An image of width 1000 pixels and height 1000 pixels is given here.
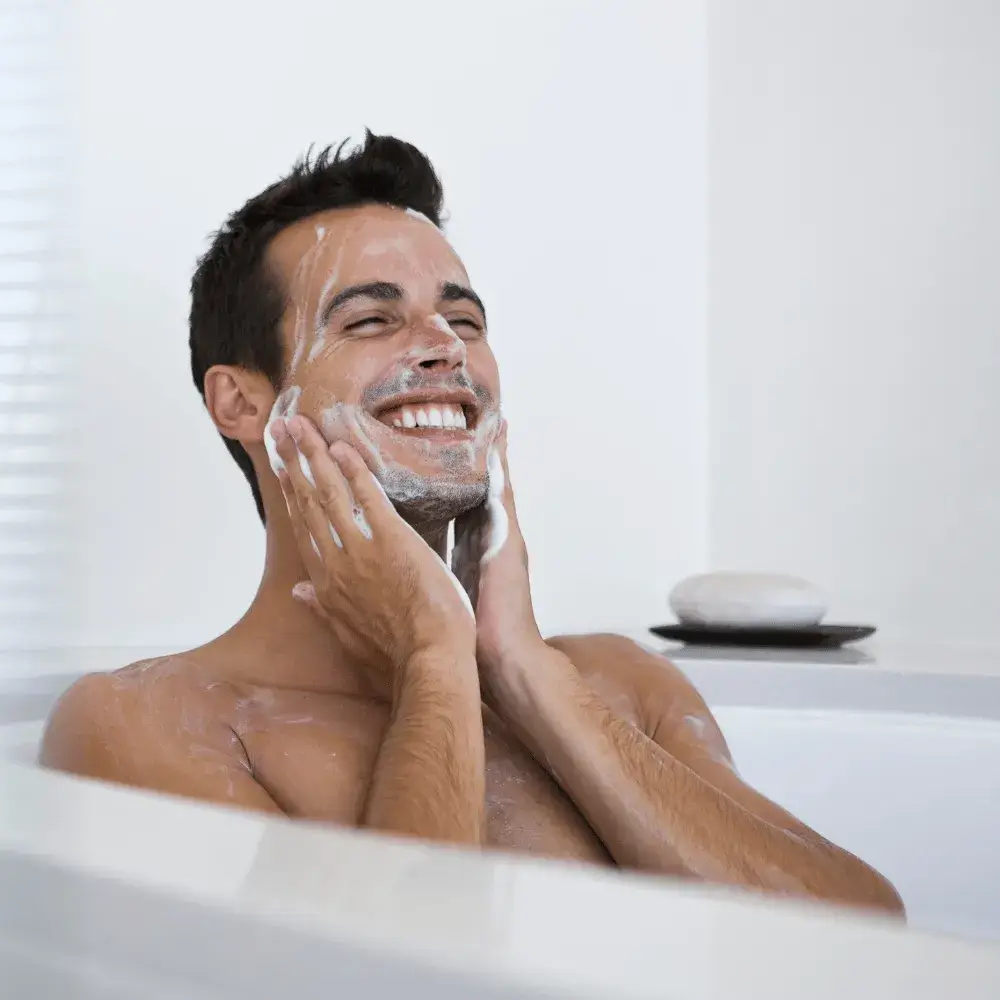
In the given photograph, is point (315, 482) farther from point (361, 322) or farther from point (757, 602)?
point (757, 602)

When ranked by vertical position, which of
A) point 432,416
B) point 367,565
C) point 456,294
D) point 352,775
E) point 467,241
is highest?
point 467,241

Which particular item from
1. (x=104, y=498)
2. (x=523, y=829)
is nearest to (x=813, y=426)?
(x=104, y=498)

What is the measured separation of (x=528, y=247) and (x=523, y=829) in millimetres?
1426

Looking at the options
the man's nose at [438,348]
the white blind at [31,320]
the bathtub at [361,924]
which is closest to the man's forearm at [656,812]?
the man's nose at [438,348]

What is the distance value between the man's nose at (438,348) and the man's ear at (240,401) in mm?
153

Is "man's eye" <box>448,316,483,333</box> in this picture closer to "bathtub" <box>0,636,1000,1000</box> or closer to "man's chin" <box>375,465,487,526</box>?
"man's chin" <box>375,465,487,526</box>

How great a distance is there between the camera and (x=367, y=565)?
3.46ft

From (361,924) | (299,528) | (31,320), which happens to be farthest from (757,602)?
(361,924)

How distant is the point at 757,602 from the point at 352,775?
93 cm

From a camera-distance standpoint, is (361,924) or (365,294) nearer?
(361,924)

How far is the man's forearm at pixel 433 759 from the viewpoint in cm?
86

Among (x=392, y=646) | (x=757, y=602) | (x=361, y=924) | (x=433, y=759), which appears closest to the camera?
(x=361, y=924)

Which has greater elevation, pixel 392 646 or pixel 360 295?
pixel 360 295

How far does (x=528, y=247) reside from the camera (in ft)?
7.35
